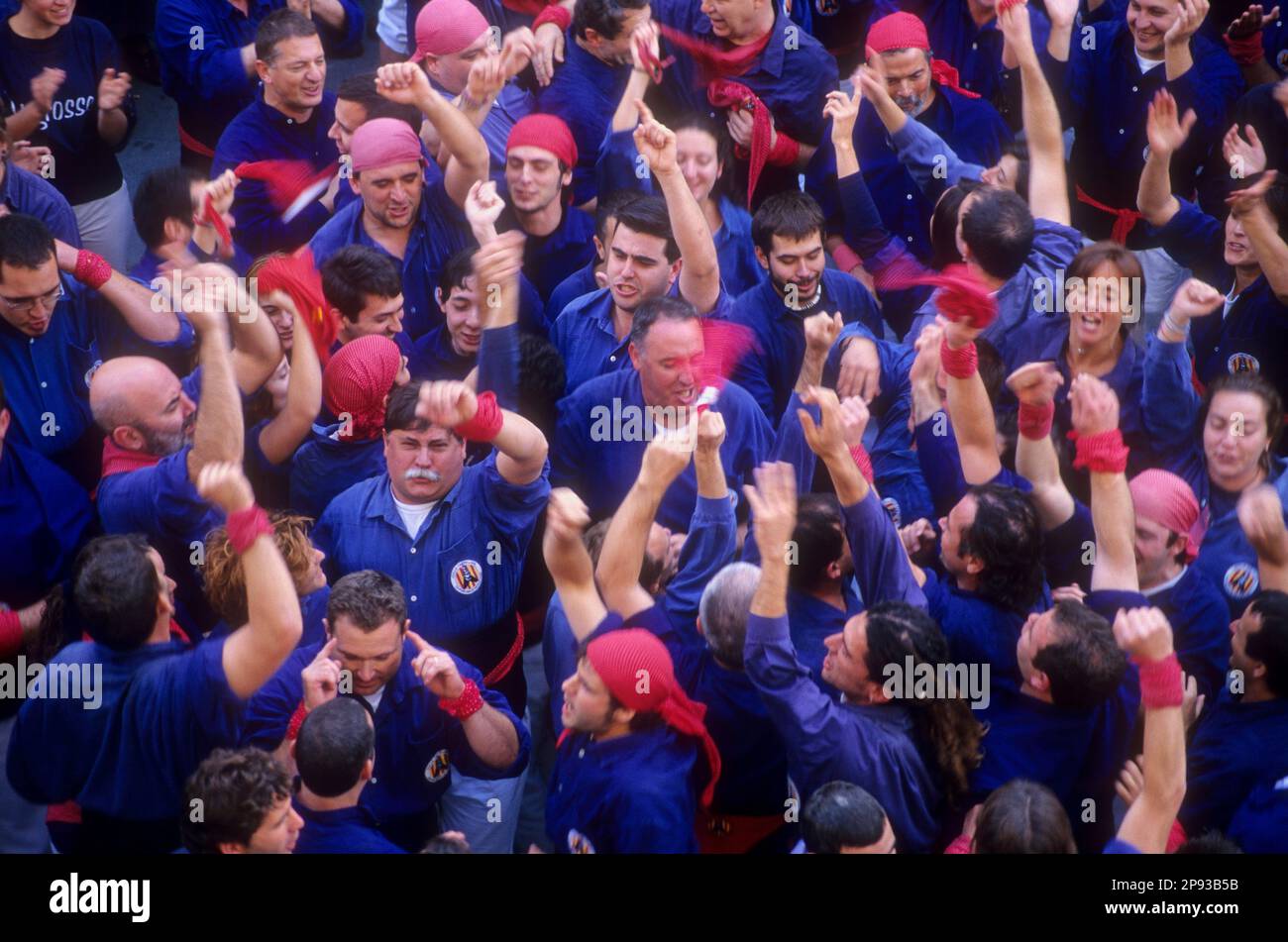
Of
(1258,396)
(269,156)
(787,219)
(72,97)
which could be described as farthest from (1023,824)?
(72,97)

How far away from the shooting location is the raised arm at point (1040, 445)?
159 inches

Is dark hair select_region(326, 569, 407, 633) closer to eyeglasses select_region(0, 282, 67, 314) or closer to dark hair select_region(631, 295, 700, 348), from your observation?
dark hair select_region(631, 295, 700, 348)

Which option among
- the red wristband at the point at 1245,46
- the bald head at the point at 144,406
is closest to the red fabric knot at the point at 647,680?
the bald head at the point at 144,406

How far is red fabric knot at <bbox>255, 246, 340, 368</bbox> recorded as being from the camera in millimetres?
4234

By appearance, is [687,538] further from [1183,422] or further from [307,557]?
[1183,422]

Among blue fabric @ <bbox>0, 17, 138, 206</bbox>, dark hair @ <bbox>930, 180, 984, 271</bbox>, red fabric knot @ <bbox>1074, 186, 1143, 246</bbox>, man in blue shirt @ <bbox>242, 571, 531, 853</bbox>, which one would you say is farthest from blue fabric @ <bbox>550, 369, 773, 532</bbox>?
blue fabric @ <bbox>0, 17, 138, 206</bbox>

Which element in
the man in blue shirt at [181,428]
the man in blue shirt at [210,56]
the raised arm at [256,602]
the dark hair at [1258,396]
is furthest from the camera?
the man in blue shirt at [210,56]

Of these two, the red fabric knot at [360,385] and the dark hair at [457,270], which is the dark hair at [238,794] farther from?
the dark hair at [457,270]

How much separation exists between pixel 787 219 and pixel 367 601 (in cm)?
140

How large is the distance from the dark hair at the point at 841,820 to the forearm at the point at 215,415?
1.52 meters

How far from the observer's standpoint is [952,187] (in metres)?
4.44

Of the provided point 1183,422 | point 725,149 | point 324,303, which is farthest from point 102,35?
point 1183,422

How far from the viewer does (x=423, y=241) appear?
446cm
